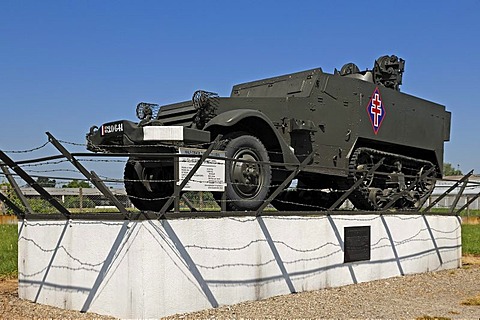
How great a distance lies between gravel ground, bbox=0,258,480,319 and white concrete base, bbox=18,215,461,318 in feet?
0.50

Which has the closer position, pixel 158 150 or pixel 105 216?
pixel 105 216

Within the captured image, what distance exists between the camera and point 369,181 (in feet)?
37.0

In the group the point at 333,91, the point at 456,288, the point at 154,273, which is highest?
the point at 333,91

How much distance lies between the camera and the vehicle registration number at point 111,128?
26.6 ft

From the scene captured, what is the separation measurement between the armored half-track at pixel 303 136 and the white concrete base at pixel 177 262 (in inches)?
20.7

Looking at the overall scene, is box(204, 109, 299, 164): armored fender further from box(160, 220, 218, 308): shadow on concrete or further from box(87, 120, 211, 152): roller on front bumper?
box(160, 220, 218, 308): shadow on concrete

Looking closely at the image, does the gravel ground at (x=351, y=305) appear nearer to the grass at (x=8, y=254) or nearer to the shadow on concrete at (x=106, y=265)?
the shadow on concrete at (x=106, y=265)

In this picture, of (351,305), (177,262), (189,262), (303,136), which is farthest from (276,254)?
(303,136)

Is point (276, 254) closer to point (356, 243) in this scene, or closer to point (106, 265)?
point (356, 243)

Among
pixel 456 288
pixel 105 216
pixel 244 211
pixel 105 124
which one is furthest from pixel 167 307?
pixel 456 288

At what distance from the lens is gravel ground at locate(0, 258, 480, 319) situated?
6.69 m

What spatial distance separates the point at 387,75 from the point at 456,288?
4353mm

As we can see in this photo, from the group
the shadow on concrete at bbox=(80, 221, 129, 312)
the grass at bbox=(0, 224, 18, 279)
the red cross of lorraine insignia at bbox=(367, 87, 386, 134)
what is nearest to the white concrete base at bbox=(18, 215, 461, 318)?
the shadow on concrete at bbox=(80, 221, 129, 312)

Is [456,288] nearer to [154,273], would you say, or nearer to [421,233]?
[421,233]
